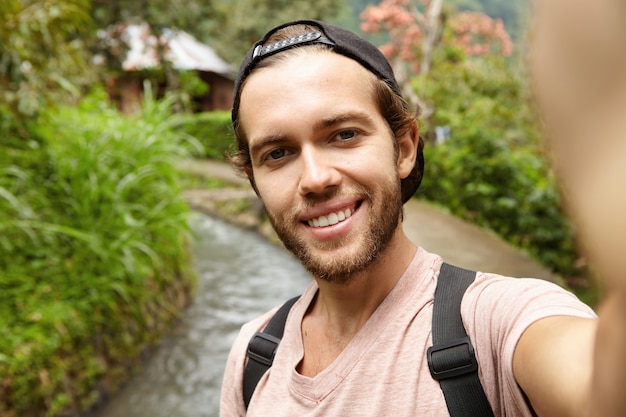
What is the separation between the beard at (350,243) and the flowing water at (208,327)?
298 cm

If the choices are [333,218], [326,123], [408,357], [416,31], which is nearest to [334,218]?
[333,218]

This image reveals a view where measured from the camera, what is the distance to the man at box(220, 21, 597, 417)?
3.15ft

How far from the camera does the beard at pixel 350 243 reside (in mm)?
1137

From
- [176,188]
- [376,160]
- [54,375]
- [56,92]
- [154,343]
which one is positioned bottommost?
[154,343]

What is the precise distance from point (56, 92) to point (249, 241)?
4.41 meters

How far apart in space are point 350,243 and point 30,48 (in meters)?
4.17

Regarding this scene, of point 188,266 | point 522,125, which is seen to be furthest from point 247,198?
point 522,125

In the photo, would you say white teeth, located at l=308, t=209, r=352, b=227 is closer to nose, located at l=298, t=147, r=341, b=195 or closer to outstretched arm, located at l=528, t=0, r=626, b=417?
nose, located at l=298, t=147, r=341, b=195

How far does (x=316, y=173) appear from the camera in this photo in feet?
3.67

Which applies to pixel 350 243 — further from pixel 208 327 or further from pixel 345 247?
pixel 208 327

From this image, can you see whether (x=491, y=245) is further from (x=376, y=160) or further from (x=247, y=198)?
(x=247, y=198)

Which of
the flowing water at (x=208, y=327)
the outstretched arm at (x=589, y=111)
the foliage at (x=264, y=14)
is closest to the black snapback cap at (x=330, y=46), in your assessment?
the outstretched arm at (x=589, y=111)

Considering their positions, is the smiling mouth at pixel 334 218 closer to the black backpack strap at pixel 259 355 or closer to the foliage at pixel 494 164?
the black backpack strap at pixel 259 355

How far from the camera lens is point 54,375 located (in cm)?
313
